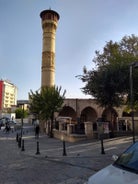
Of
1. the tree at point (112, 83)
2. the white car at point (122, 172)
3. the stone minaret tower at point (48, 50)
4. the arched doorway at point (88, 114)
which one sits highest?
the stone minaret tower at point (48, 50)

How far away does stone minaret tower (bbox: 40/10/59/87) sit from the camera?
43312mm

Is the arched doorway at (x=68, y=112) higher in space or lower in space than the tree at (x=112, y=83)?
lower

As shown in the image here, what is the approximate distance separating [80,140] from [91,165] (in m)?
10.9

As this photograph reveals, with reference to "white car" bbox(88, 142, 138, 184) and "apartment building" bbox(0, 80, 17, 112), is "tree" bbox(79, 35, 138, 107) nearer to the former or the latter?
"white car" bbox(88, 142, 138, 184)

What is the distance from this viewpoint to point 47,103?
27.7 meters

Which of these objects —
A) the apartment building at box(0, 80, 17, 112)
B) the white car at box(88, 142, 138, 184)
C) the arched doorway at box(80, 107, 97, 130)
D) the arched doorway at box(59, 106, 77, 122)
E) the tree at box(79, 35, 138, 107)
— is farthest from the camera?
the apartment building at box(0, 80, 17, 112)

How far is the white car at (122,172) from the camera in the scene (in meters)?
3.61

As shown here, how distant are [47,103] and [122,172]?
23981 millimetres

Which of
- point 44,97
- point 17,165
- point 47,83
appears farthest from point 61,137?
point 47,83

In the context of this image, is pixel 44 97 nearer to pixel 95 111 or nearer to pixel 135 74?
pixel 135 74

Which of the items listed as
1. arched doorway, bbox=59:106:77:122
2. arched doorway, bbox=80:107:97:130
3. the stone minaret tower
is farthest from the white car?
arched doorway, bbox=80:107:97:130

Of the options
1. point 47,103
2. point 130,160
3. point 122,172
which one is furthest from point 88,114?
point 122,172

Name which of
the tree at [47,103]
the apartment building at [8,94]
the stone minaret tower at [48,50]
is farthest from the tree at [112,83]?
the apartment building at [8,94]

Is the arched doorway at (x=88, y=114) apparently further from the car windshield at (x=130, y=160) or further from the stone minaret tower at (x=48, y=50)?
the car windshield at (x=130, y=160)
